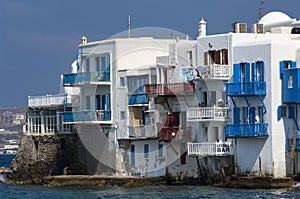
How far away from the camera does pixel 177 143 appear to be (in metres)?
72.6

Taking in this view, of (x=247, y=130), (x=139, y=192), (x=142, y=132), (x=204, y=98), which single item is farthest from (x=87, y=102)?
(x=247, y=130)

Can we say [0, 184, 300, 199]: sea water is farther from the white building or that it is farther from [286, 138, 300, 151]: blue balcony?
[286, 138, 300, 151]: blue balcony

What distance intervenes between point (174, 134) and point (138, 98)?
191 inches

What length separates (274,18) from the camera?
74188 millimetres

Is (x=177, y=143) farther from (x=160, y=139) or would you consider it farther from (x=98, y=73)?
(x=98, y=73)

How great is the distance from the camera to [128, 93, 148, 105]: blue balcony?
245 ft

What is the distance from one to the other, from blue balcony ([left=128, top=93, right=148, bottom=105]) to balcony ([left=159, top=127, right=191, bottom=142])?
9.52 feet

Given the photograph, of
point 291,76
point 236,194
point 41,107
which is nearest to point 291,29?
point 291,76

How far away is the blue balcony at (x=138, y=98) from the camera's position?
245 feet

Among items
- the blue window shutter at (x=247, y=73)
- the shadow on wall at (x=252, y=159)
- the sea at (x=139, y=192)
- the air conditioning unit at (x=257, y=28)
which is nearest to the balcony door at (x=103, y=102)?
the sea at (x=139, y=192)

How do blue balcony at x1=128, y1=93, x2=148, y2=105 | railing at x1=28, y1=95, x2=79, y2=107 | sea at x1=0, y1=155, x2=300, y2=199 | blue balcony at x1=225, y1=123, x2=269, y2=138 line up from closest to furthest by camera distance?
sea at x1=0, y1=155, x2=300, y2=199
blue balcony at x1=225, y1=123, x2=269, y2=138
blue balcony at x1=128, y1=93, x2=148, y2=105
railing at x1=28, y1=95, x2=79, y2=107

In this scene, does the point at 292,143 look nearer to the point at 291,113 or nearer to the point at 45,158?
the point at 291,113

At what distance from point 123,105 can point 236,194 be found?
15.9m

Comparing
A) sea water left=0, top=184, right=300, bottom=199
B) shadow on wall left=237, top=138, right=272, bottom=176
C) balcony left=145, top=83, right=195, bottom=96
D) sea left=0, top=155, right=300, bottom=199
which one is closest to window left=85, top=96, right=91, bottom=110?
sea left=0, top=155, right=300, bottom=199
